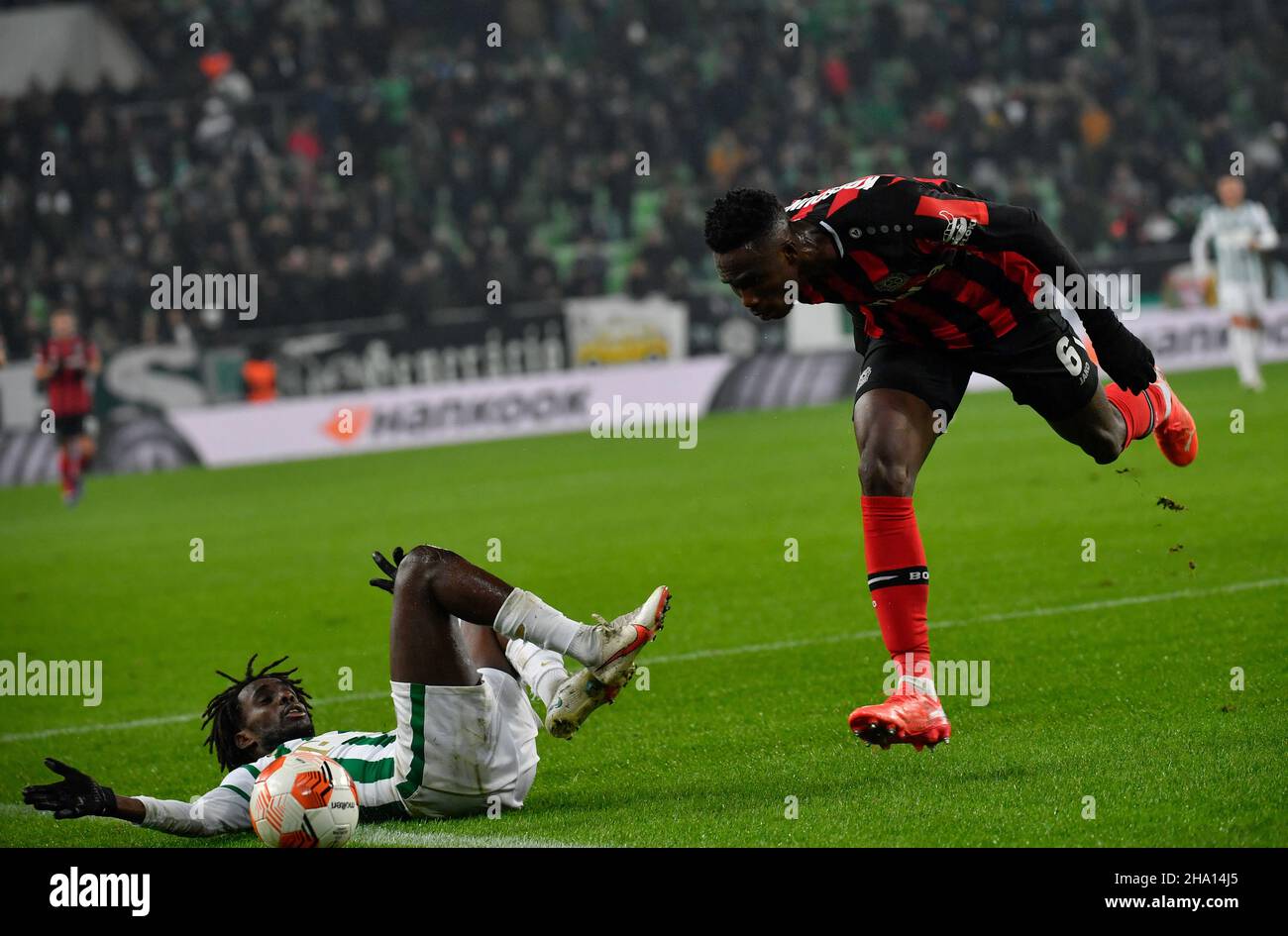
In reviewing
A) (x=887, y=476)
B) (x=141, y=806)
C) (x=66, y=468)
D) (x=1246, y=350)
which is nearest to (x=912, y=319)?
(x=887, y=476)

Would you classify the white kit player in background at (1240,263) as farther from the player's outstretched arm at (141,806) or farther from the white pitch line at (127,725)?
the player's outstretched arm at (141,806)

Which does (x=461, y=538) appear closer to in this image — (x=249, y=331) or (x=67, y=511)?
(x=67, y=511)

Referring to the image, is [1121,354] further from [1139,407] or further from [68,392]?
[68,392]

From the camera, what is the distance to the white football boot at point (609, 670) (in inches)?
204

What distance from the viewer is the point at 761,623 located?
29.3 feet

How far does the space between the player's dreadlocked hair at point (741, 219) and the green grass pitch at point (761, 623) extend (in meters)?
1.75

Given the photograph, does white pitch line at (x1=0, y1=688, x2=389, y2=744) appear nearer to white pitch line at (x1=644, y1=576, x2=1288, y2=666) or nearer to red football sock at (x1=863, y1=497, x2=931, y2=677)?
white pitch line at (x1=644, y1=576, x2=1288, y2=666)

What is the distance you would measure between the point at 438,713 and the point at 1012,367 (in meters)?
2.51

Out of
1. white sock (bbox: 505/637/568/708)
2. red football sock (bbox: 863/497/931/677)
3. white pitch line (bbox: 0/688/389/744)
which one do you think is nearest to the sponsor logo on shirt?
red football sock (bbox: 863/497/931/677)

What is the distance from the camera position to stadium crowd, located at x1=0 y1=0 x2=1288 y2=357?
76.7ft
